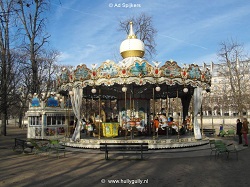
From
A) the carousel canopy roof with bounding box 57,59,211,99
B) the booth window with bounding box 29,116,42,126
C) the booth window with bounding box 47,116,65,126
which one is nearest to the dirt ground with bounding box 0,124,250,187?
the carousel canopy roof with bounding box 57,59,211,99


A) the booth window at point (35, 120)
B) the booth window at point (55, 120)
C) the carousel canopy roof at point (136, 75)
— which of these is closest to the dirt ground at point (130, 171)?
the carousel canopy roof at point (136, 75)

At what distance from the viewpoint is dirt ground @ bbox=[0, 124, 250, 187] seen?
22.8 feet

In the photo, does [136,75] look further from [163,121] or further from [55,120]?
[55,120]

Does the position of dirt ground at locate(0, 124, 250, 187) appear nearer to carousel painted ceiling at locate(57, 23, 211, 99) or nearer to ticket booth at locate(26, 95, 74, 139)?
carousel painted ceiling at locate(57, 23, 211, 99)

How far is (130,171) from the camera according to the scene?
8.30 meters

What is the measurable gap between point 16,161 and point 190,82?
32.6 feet

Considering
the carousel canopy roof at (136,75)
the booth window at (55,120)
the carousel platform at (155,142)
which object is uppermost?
the carousel canopy roof at (136,75)

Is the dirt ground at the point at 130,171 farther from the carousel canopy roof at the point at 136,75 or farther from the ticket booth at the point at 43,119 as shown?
the ticket booth at the point at 43,119

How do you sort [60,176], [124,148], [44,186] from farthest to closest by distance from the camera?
1. [124,148]
2. [60,176]
3. [44,186]

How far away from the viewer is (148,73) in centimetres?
1286

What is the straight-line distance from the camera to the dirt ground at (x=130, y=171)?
695 centimetres

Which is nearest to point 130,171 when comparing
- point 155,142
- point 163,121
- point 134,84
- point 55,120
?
point 155,142

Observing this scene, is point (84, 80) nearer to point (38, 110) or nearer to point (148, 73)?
point (148, 73)

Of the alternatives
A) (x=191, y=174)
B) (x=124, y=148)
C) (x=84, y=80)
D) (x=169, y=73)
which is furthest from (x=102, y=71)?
(x=191, y=174)
